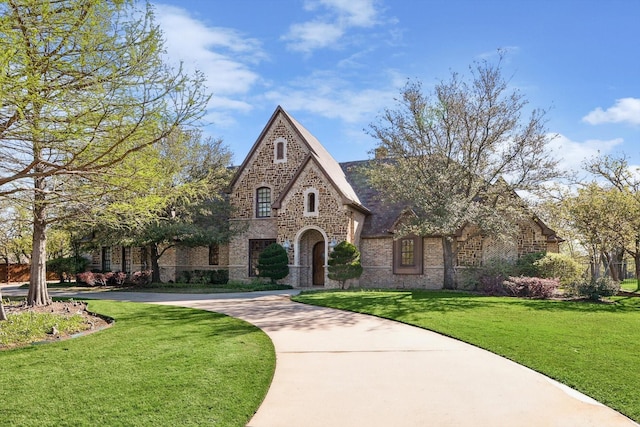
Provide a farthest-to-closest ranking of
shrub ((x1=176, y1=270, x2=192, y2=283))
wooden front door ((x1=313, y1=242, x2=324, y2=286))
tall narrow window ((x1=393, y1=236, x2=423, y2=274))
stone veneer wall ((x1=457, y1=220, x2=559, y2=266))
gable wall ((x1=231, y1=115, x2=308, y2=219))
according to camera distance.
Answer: shrub ((x1=176, y1=270, x2=192, y2=283)) < gable wall ((x1=231, y1=115, x2=308, y2=219)) < wooden front door ((x1=313, y1=242, x2=324, y2=286)) < tall narrow window ((x1=393, y1=236, x2=423, y2=274)) < stone veneer wall ((x1=457, y1=220, x2=559, y2=266))

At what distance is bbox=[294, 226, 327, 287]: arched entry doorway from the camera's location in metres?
23.7

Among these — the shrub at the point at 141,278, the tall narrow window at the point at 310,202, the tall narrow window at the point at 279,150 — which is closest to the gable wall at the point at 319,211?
the tall narrow window at the point at 310,202

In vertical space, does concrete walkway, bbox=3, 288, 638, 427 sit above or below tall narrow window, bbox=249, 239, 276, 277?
below

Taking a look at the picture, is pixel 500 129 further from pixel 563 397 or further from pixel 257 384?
pixel 257 384

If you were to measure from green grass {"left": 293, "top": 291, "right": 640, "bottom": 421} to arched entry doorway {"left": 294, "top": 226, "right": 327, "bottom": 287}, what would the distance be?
7.49 meters

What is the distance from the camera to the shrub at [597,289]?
51.0ft

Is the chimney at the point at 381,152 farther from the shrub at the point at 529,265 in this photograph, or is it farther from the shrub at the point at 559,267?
the shrub at the point at 559,267

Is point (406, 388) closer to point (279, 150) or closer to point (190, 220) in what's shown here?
point (190, 220)

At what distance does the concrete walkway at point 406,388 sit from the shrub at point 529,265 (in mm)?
11995

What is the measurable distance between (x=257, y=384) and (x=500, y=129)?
17376mm

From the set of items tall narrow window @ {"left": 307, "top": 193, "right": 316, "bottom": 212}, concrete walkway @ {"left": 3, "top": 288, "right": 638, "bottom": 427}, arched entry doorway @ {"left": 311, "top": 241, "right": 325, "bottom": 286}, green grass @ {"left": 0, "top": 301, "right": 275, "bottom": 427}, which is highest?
tall narrow window @ {"left": 307, "top": 193, "right": 316, "bottom": 212}

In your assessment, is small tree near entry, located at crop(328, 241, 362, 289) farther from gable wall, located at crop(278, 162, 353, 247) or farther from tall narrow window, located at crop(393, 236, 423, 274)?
tall narrow window, located at crop(393, 236, 423, 274)

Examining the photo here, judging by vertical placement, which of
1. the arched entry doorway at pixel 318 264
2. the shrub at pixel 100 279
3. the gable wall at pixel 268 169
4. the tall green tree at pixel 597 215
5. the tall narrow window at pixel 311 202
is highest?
the gable wall at pixel 268 169


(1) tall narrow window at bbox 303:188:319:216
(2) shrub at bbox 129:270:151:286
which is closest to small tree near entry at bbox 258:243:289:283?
(1) tall narrow window at bbox 303:188:319:216
